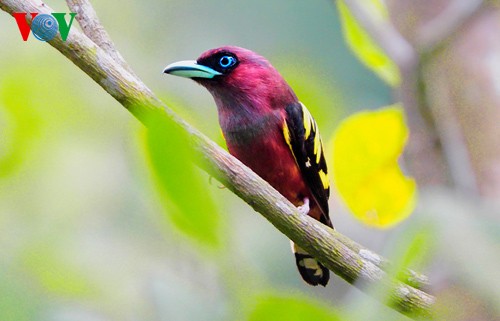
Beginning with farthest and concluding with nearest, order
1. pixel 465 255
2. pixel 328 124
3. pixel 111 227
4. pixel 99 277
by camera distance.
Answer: pixel 111 227
pixel 328 124
pixel 99 277
pixel 465 255

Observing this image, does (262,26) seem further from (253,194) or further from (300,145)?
(253,194)

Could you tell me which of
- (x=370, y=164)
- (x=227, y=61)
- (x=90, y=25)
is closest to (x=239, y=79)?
(x=227, y=61)

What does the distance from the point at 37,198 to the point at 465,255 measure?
1.38 m

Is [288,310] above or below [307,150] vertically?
above

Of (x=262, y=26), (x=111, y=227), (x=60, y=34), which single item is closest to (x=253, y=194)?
(x=111, y=227)

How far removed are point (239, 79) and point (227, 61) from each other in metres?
0.09

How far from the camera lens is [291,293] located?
0.49 metres

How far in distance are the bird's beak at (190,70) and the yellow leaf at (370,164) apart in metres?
1.26

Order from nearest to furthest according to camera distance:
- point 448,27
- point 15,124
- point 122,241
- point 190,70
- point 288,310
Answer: point 288,310, point 15,124, point 448,27, point 122,241, point 190,70

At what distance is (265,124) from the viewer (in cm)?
288

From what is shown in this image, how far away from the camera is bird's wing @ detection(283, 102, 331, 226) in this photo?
2904 millimetres

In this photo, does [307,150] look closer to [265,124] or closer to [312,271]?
[265,124]

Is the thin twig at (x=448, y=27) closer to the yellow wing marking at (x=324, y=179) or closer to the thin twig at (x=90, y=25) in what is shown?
the thin twig at (x=90, y=25)

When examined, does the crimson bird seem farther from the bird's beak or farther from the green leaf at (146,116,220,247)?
the green leaf at (146,116,220,247)
